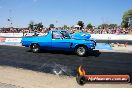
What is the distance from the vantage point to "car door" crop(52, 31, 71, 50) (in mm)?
14641

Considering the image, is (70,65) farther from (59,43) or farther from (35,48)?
(35,48)

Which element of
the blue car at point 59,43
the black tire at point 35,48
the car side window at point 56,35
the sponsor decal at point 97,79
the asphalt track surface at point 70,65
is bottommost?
the asphalt track surface at point 70,65

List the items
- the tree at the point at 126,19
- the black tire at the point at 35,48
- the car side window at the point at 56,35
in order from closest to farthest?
the car side window at the point at 56,35 < the black tire at the point at 35,48 < the tree at the point at 126,19

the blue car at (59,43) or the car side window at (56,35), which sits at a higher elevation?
the car side window at (56,35)

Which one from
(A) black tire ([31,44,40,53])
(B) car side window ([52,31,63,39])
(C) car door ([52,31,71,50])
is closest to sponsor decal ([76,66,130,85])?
(C) car door ([52,31,71,50])

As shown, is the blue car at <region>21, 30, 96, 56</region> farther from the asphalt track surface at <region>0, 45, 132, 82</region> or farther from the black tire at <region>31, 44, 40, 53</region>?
the asphalt track surface at <region>0, 45, 132, 82</region>

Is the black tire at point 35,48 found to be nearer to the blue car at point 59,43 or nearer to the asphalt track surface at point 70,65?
the blue car at point 59,43

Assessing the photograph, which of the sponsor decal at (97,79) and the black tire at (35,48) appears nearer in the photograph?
the sponsor decal at (97,79)

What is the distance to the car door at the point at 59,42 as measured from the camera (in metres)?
14.6

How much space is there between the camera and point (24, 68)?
11164 mm

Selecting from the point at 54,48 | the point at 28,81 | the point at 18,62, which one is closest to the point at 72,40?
the point at 54,48

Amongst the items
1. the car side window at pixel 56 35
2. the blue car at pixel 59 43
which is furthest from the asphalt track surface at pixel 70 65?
the car side window at pixel 56 35

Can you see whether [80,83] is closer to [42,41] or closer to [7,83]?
[7,83]

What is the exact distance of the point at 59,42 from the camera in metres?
14.8
